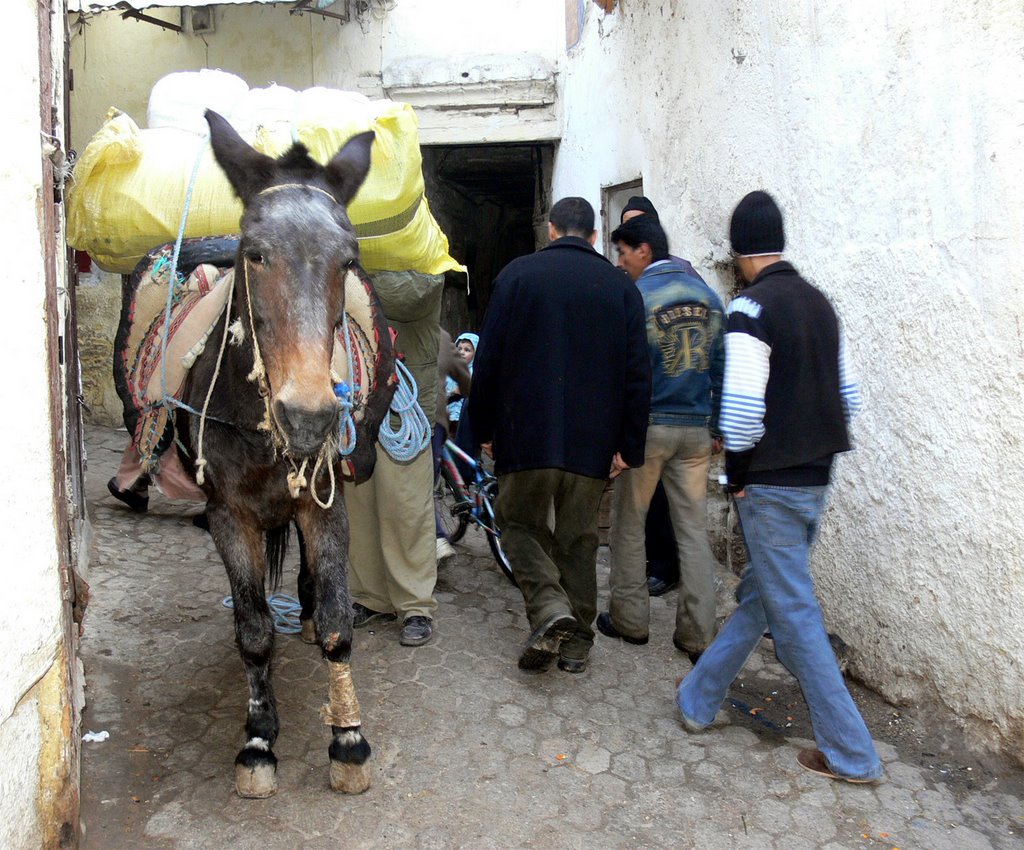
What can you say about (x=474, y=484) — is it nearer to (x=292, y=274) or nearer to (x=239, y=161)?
(x=239, y=161)

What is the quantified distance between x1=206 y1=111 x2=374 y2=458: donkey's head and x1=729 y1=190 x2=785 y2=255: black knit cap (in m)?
1.47

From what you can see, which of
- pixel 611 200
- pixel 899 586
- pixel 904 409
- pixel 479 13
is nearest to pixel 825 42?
pixel 904 409

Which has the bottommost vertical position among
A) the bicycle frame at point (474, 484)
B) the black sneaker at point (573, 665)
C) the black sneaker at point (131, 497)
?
the black sneaker at point (573, 665)

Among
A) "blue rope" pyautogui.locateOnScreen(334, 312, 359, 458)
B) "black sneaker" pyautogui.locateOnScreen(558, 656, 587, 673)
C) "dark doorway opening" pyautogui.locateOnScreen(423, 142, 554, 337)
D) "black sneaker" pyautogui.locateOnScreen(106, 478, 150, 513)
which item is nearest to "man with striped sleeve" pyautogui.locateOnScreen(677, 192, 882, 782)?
"black sneaker" pyautogui.locateOnScreen(558, 656, 587, 673)

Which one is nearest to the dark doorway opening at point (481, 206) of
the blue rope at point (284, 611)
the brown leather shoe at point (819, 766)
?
the blue rope at point (284, 611)

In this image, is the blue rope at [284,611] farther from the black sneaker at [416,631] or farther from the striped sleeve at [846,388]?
the striped sleeve at [846,388]

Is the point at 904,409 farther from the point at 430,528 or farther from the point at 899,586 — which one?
the point at 430,528

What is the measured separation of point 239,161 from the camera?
301 cm

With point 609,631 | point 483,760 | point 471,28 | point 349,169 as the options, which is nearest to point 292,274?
point 349,169

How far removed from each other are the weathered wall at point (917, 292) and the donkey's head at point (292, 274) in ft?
7.47

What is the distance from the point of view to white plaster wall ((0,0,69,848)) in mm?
2424

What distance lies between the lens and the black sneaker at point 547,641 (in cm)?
405

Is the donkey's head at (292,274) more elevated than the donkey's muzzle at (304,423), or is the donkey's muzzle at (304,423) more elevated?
the donkey's head at (292,274)

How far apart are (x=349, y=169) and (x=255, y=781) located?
211cm
